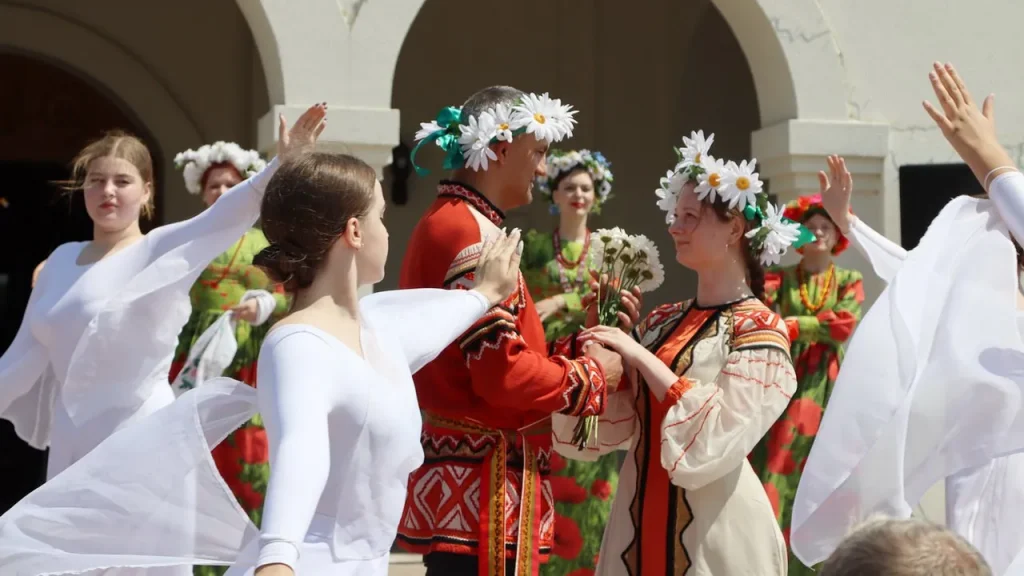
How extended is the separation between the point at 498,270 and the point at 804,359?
9.92 feet

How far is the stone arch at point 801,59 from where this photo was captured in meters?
6.60

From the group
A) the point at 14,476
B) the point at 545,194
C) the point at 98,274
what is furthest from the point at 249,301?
the point at 14,476

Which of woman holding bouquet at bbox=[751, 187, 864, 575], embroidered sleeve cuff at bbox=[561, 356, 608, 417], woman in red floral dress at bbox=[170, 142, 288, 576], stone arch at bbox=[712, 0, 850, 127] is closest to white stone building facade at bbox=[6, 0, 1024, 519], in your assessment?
stone arch at bbox=[712, 0, 850, 127]

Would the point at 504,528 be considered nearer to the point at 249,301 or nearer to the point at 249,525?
the point at 249,525

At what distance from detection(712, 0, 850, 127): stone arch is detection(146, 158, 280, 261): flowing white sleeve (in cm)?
346

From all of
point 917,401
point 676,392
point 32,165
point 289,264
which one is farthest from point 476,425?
point 32,165

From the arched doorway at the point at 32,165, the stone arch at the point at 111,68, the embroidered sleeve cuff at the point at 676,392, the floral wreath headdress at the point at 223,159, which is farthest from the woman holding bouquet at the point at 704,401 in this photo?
the arched doorway at the point at 32,165

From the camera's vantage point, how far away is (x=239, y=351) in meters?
5.62

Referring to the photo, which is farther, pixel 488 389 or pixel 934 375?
pixel 488 389

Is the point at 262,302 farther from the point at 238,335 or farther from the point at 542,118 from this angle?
the point at 542,118

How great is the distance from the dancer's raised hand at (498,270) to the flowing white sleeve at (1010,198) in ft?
3.43

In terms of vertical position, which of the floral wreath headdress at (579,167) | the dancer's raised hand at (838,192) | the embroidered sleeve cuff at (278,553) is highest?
the floral wreath headdress at (579,167)

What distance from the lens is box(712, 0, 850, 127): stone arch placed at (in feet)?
21.7

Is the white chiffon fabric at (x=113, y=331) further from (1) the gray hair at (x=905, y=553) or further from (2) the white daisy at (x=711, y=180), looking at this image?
(1) the gray hair at (x=905, y=553)
